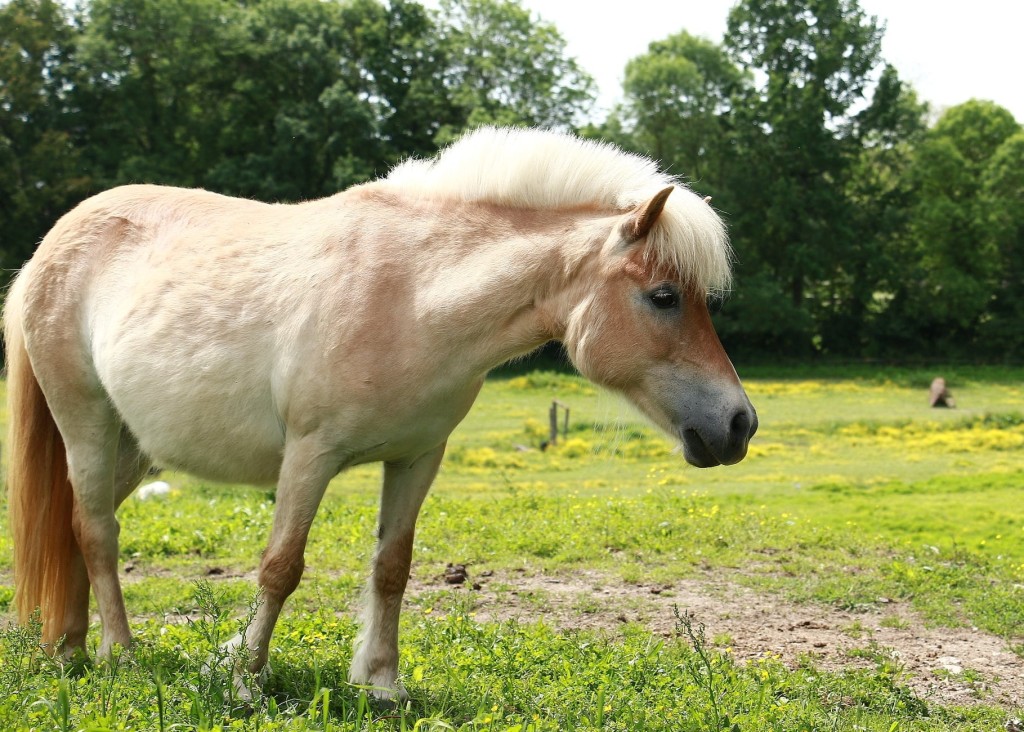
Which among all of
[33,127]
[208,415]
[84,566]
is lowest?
[84,566]

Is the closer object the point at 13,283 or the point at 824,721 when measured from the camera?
the point at 824,721

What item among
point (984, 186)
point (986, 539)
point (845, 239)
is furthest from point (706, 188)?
point (986, 539)

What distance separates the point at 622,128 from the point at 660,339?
142 ft

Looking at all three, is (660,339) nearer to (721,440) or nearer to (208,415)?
(721,440)

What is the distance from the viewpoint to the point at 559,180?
3.97 meters

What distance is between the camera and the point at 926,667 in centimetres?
508

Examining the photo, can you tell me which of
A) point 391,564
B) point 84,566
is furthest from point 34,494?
point 391,564

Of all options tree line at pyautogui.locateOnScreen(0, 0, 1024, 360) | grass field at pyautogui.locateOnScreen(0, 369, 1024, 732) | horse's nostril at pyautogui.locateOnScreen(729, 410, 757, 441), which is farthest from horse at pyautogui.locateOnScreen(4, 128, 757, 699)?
tree line at pyautogui.locateOnScreen(0, 0, 1024, 360)

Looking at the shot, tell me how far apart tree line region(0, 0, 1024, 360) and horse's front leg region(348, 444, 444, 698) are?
33.6 metres

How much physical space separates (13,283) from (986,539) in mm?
8185

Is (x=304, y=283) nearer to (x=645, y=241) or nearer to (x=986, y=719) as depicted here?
(x=645, y=241)

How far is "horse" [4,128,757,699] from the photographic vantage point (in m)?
3.72

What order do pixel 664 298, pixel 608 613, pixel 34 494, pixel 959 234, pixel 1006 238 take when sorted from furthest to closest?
pixel 959 234, pixel 1006 238, pixel 608 613, pixel 34 494, pixel 664 298

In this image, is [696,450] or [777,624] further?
[777,624]
